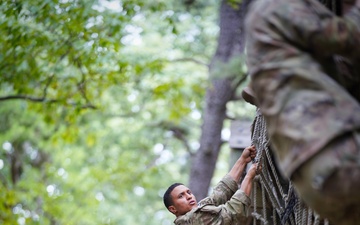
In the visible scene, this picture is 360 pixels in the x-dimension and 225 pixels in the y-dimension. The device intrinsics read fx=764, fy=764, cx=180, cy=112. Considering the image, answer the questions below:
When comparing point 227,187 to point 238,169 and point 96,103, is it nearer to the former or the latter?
point 238,169

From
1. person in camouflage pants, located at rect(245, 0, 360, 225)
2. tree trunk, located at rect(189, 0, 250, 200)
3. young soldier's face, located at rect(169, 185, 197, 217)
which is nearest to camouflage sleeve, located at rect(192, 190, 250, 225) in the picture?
young soldier's face, located at rect(169, 185, 197, 217)

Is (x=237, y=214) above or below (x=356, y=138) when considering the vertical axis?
below

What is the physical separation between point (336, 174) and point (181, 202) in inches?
125

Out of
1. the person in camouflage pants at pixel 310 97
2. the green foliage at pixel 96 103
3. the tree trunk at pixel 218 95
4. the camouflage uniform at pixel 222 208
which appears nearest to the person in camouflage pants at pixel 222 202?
the camouflage uniform at pixel 222 208

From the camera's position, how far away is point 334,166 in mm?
2422

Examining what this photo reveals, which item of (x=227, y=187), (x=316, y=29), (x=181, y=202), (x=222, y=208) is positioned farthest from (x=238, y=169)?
(x=316, y=29)

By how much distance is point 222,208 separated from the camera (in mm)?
4949

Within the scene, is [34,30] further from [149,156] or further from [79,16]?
[149,156]

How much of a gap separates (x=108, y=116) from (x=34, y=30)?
23.9ft

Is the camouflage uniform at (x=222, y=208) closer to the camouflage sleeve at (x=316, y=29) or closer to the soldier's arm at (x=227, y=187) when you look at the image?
the soldier's arm at (x=227, y=187)

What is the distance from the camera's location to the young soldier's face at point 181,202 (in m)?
5.52

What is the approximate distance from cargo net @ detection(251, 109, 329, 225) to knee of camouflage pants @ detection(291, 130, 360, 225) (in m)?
1.38

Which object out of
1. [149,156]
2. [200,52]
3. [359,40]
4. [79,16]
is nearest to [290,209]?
[359,40]

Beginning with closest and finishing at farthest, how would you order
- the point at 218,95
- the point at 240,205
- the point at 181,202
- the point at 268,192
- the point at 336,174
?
the point at 336,174 → the point at 268,192 → the point at 240,205 → the point at 181,202 → the point at 218,95
